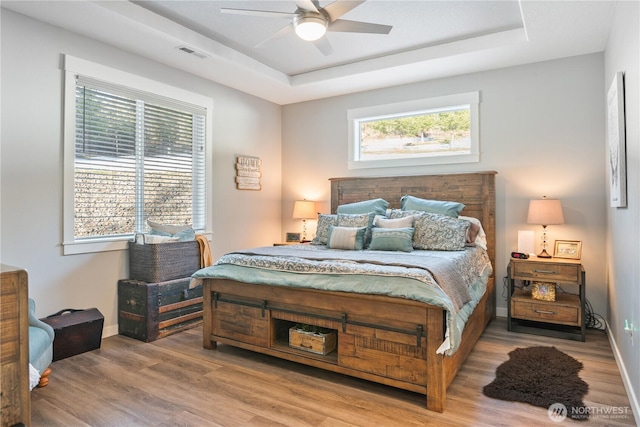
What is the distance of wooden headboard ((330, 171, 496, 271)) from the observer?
405 centimetres

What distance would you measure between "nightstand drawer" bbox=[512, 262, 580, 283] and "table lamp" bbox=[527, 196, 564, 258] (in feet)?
0.91

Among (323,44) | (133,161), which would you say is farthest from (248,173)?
(323,44)

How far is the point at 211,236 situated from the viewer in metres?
4.49

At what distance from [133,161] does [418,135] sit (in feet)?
10.4

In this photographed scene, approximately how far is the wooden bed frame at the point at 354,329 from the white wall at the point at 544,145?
0.99 meters

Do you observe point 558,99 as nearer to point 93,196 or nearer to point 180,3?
point 180,3

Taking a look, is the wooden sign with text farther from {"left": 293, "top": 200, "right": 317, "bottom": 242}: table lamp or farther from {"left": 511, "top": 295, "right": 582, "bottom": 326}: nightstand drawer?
{"left": 511, "top": 295, "right": 582, "bottom": 326}: nightstand drawer

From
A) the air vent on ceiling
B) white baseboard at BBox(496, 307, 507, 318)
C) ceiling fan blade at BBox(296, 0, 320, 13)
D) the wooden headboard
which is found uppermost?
the air vent on ceiling

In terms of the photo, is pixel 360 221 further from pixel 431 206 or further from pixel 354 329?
pixel 354 329

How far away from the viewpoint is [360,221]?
12.8ft

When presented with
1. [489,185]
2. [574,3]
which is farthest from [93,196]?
[574,3]

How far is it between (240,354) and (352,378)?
37.4 inches

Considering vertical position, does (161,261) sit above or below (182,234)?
below

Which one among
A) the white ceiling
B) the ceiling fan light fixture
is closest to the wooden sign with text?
the white ceiling
